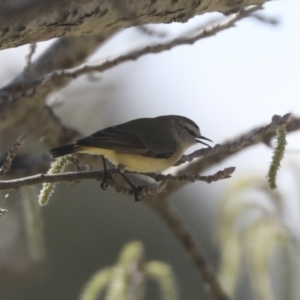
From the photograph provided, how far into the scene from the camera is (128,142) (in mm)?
1776

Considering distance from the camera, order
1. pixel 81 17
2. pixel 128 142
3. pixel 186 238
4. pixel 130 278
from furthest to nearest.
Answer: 1. pixel 186 238
2. pixel 128 142
3. pixel 130 278
4. pixel 81 17

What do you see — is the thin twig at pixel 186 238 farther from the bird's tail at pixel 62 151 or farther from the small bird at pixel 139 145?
the bird's tail at pixel 62 151

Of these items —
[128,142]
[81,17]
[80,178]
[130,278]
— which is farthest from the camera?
[128,142]

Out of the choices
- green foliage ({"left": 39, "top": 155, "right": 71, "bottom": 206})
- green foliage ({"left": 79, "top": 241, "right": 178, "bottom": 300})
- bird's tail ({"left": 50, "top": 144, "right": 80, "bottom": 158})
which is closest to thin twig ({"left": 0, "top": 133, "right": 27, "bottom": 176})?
green foliage ({"left": 39, "top": 155, "right": 71, "bottom": 206})

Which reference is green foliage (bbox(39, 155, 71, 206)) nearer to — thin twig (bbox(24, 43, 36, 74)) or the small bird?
the small bird

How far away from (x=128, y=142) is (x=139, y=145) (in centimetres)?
5

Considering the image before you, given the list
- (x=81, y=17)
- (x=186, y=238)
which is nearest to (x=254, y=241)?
(x=186, y=238)

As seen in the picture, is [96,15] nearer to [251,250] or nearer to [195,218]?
[251,250]

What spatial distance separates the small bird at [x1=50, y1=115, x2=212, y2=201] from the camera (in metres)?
1.62

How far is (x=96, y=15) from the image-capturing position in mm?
1004

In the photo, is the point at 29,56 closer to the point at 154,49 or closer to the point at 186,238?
the point at 154,49

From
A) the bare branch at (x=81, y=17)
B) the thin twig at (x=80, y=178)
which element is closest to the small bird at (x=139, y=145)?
the thin twig at (x=80, y=178)

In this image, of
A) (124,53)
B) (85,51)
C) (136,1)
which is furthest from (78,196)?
(136,1)

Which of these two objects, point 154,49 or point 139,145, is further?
point 139,145
